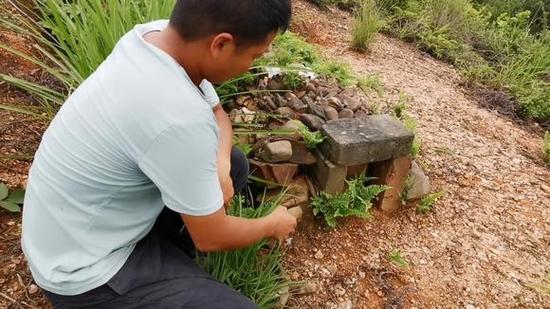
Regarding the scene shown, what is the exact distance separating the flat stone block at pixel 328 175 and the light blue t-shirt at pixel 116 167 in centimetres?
97

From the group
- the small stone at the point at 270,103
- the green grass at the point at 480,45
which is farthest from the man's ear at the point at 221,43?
the green grass at the point at 480,45

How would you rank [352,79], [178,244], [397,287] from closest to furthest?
1. [178,244]
2. [397,287]
3. [352,79]

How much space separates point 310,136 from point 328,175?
20 centimetres

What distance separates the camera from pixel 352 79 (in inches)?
111

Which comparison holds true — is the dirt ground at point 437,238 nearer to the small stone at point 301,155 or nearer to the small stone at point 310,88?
the small stone at point 301,155

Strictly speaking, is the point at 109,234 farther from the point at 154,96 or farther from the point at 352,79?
the point at 352,79

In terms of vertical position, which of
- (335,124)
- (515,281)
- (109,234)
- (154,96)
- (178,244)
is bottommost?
(515,281)

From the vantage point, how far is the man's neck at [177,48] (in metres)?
1.11

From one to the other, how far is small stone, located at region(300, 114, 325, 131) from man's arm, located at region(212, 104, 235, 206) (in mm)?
551

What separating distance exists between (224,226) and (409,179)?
1.45 m

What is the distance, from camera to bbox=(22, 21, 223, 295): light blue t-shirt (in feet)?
3.41

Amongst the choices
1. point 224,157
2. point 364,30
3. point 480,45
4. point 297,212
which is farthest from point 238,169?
point 480,45

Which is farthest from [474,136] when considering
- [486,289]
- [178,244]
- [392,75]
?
[178,244]

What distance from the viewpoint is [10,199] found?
71.1 inches
